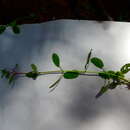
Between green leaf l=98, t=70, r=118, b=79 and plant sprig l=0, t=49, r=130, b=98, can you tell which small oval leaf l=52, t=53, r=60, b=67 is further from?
green leaf l=98, t=70, r=118, b=79

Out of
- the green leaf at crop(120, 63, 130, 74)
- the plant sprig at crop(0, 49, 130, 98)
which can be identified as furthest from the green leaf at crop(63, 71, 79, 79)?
the green leaf at crop(120, 63, 130, 74)

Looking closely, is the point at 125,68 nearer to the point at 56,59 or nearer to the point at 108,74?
the point at 108,74

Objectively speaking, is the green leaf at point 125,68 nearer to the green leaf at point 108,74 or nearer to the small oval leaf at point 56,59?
the green leaf at point 108,74

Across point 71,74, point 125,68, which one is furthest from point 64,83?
point 125,68

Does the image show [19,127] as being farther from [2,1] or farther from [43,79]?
[2,1]

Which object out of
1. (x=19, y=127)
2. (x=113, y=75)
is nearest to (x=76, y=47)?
(x=113, y=75)

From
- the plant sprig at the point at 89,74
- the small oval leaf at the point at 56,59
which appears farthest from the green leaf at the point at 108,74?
the small oval leaf at the point at 56,59
